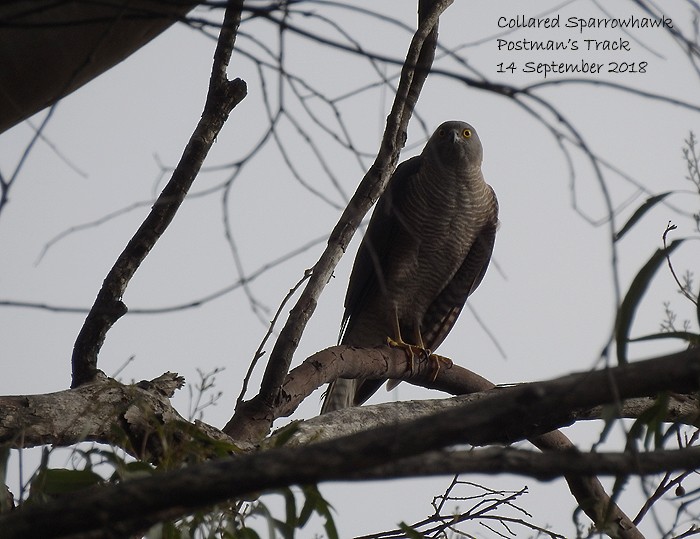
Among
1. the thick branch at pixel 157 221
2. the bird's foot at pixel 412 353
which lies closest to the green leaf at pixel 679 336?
the thick branch at pixel 157 221

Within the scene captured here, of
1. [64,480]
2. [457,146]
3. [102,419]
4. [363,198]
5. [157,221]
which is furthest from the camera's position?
[457,146]

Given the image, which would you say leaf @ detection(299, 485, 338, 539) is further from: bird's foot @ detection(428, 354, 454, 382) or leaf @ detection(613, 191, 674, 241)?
bird's foot @ detection(428, 354, 454, 382)

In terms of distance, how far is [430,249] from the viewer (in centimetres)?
593

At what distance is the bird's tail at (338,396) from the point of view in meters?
4.93

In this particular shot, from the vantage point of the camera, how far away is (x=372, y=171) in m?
3.34

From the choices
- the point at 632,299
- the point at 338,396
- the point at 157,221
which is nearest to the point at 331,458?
the point at 632,299

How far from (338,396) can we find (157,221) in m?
2.49

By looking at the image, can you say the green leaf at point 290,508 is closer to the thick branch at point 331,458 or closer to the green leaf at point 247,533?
the green leaf at point 247,533

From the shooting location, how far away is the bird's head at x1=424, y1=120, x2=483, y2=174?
20.2 ft

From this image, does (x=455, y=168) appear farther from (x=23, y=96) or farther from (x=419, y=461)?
(x=419, y=461)

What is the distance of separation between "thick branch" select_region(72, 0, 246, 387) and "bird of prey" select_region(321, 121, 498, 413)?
2867mm

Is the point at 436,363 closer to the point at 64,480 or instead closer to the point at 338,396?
the point at 338,396

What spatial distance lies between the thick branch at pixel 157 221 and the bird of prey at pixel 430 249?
2.87 m

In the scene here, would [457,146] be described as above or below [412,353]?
above
